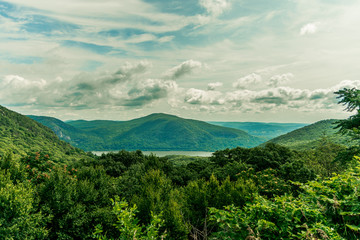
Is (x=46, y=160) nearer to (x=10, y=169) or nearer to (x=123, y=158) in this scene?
(x=10, y=169)

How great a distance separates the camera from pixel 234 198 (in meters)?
Answer: 18.9

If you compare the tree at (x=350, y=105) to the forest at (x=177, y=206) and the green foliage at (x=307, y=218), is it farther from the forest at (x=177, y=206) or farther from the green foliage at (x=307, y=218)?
the green foliage at (x=307, y=218)

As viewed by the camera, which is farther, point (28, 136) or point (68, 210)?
point (28, 136)

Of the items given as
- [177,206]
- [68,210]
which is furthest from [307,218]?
[68,210]

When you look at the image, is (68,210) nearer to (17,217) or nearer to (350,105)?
(17,217)

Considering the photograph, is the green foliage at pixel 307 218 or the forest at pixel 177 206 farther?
the forest at pixel 177 206

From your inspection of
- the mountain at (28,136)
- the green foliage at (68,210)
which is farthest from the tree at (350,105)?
the mountain at (28,136)

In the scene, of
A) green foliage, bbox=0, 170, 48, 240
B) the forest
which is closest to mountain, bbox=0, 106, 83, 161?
the forest

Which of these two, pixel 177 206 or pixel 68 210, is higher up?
pixel 177 206

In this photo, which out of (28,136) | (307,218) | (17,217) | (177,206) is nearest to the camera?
(307,218)

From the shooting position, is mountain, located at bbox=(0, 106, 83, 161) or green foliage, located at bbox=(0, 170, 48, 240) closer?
green foliage, located at bbox=(0, 170, 48, 240)

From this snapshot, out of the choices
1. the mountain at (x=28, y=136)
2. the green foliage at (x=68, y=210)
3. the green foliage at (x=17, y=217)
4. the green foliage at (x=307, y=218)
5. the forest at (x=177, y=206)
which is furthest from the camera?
the mountain at (x=28, y=136)

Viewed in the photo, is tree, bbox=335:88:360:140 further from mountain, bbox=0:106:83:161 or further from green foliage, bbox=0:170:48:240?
mountain, bbox=0:106:83:161

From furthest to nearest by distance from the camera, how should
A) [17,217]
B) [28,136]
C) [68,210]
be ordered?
[28,136], [68,210], [17,217]
